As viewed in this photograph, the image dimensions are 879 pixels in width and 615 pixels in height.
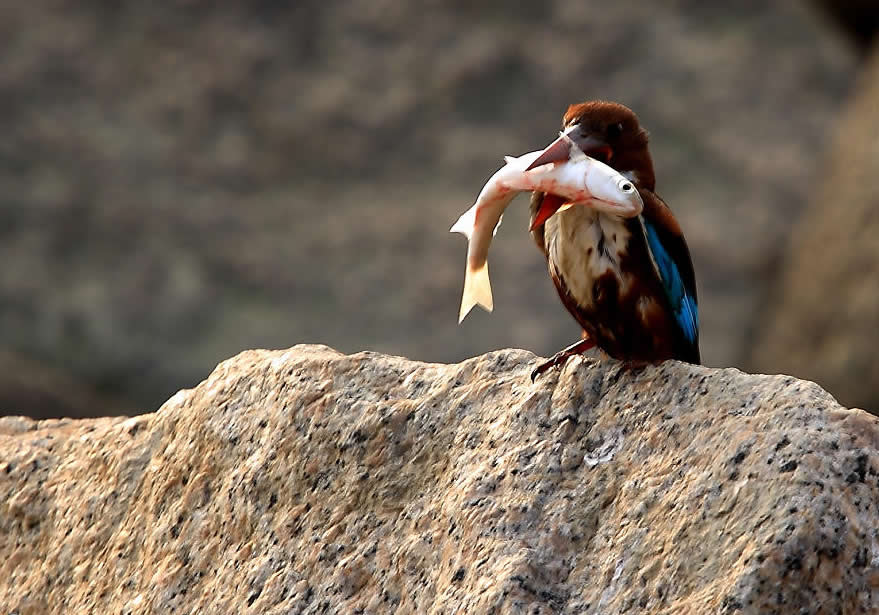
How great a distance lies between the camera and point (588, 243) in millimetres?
3605

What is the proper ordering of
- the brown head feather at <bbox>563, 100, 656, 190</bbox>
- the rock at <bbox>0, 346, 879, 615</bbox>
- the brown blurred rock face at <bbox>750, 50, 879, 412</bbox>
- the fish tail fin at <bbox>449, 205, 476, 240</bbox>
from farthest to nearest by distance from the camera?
the brown blurred rock face at <bbox>750, 50, 879, 412</bbox> → the brown head feather at <bbox>563, 100, 656, 190</bbox> → the fish tail fin at <bbox>449, 205, 476, 240</bbox> → the rock at <bbox>0, 346, 879, 615</bbox>

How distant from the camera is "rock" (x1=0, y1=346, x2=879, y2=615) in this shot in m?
2.59

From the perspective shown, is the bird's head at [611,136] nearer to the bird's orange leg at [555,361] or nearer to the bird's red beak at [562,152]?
the bird's red beak at [562,152]

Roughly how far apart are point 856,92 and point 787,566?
8.67 metres

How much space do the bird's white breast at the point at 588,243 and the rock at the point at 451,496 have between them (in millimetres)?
305

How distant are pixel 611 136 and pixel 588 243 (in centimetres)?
35

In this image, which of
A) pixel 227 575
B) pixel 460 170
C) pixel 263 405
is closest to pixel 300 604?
pixel 227 575

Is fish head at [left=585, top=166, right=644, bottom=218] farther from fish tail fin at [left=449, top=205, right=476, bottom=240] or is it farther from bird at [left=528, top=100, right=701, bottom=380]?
fish tail fin at [left=449, top=205, right=476, bottom=240]

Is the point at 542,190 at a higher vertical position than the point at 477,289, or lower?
higher

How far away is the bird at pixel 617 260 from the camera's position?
3.60 metres

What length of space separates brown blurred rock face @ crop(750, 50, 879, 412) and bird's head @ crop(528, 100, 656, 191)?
199 inches

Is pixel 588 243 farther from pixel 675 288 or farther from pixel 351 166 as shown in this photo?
pixel 351 166

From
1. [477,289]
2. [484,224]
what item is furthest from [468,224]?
[477,289]

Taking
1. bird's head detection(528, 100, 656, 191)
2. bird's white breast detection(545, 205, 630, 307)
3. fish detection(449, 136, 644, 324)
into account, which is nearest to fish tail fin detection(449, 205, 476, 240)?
fish detection(449, 136, 644, 324)
